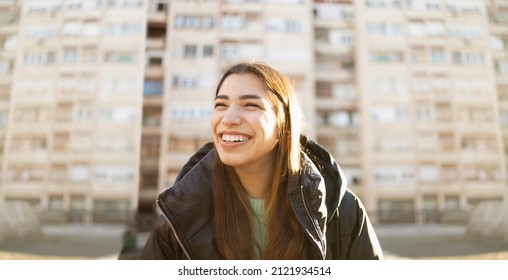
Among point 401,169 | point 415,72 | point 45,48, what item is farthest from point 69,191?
point 415,72

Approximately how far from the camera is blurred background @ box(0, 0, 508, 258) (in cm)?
849

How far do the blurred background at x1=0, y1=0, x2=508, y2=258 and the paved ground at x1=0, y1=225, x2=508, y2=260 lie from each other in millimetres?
1135

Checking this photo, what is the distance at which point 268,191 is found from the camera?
91 cm

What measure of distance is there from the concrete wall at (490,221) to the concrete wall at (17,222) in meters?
5.07

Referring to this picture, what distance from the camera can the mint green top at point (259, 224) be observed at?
908 millimetres

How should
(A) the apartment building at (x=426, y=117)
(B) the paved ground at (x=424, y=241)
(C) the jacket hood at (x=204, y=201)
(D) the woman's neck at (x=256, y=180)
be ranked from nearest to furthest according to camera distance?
1. (C) the jacket hood at (x=204, y=201)
2. (D) the woman's neck at (x=256, y=180)
3. (B) the paved ground at (x=424, y=241)
4. (A) the apartment building at (x=426, y=117)

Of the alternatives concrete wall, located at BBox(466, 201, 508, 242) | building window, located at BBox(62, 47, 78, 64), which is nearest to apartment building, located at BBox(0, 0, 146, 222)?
building window, located at BBox(62, 47, 78, 64)

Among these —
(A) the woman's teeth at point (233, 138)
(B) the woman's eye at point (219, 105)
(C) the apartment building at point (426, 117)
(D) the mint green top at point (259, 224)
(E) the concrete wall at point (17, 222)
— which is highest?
(C) the apartment building at point (426, 117)

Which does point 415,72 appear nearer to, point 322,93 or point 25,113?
point 322,93

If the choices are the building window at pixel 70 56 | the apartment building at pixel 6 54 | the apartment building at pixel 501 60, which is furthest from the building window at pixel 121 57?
the apartment building at pixel 501 60

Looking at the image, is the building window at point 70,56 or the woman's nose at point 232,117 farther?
the building window at point 70,56

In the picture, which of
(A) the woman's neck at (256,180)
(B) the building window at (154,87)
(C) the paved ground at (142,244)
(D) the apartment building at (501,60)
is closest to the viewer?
(A) the woman's neck at (256,180)

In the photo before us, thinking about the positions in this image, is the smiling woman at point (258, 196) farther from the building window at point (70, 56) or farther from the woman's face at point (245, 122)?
the building window at point (70, 56)

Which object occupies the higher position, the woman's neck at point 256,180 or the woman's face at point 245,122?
the woman's face at point 245,122
